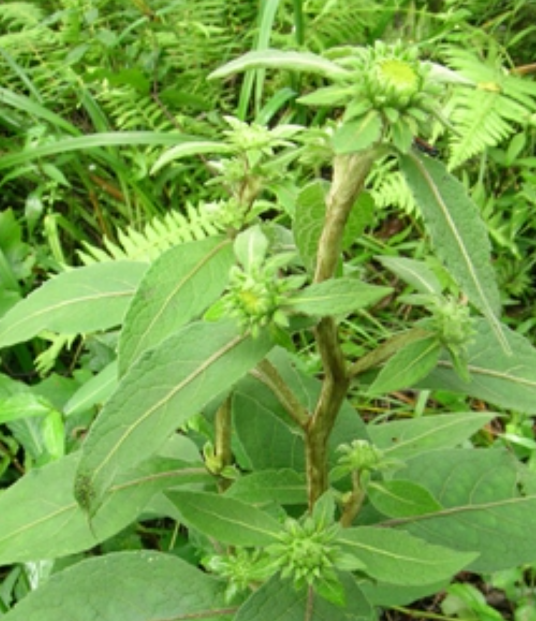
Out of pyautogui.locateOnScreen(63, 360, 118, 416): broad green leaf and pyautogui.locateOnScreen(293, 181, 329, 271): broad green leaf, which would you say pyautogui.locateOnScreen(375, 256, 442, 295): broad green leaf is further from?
pyautogui.locateOnScreen(63, 360, 118, 416): broad green leaf

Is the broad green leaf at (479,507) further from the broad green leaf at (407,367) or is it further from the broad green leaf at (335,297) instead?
the broad green leaf at (335,297)

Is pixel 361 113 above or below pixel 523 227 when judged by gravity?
above

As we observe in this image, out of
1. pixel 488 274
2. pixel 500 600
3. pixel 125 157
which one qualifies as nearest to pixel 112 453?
pixel 488 274

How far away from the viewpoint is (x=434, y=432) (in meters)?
1.08

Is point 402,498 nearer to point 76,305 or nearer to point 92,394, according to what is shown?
point 76,305

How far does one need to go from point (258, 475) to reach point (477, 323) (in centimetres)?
32

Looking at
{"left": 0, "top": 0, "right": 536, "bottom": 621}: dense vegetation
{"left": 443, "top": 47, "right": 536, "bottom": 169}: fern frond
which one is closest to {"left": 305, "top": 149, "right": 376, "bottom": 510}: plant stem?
{"left": 0, "top": 0, "right": 536, "bottom": 621}: dense vegetation

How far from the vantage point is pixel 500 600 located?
5.56ft

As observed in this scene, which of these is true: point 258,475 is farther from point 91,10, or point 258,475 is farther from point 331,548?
point 91,10

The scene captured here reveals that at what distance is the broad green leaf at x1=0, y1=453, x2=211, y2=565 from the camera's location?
3.28 ft

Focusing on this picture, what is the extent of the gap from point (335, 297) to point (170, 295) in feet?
0.52

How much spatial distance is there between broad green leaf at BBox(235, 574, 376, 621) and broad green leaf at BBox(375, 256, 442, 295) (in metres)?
0.36

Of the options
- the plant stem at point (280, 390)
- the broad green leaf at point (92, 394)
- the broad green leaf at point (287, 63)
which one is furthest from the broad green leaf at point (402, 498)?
the broad green leaf at point (92, 394)

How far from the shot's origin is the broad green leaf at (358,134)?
0.65m
